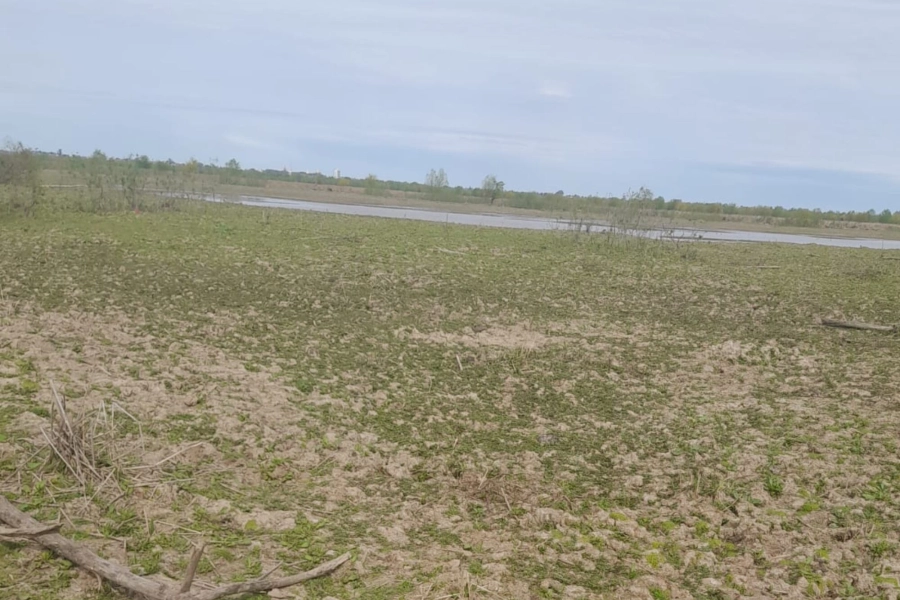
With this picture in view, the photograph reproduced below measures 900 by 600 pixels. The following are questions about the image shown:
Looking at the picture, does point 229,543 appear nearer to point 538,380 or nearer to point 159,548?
point 159,548

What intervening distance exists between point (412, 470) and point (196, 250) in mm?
10644

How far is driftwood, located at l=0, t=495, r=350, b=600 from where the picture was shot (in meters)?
3.62

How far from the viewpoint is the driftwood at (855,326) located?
11000mm

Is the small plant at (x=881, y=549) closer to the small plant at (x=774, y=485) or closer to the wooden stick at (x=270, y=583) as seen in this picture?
the small plant at (x=774, y=485)

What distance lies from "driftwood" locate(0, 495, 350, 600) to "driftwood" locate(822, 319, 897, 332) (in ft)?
32.2

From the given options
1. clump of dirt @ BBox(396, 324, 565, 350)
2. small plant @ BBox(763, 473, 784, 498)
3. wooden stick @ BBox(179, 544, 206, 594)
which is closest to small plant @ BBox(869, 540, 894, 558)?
small plant @ BBox(763, 473, 784, 498)

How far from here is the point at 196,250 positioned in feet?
48.9

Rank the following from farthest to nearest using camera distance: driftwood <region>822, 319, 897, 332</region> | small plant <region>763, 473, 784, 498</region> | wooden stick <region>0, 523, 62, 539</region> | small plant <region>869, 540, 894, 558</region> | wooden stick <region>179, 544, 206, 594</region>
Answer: driftwood <region>822, 319, 897, 332</region> → small plant <region>763, 473, 784, 498</region> → small plant <region>869, 540, 894, 558</region> → wooden stick <region>0, 523, 62, 539</region> → wooden stick <region>179, 544, 206, 594</region>

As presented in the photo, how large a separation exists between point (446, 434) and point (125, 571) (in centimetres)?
320

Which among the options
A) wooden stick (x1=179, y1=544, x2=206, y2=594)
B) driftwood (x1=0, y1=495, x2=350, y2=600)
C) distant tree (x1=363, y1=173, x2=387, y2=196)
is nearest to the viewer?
wooden stick (x1=179, y1=544, x2=206, y2=594)

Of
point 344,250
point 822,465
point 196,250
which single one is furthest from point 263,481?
point 344,250

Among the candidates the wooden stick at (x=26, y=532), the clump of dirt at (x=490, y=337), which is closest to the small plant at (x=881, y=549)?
the wooden stick at (x=26, y=532)

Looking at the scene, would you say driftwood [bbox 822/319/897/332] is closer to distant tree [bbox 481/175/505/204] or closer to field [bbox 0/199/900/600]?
field [bbox 0/199/900/600]

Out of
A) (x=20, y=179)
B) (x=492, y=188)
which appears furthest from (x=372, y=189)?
(x=20, y=179)
